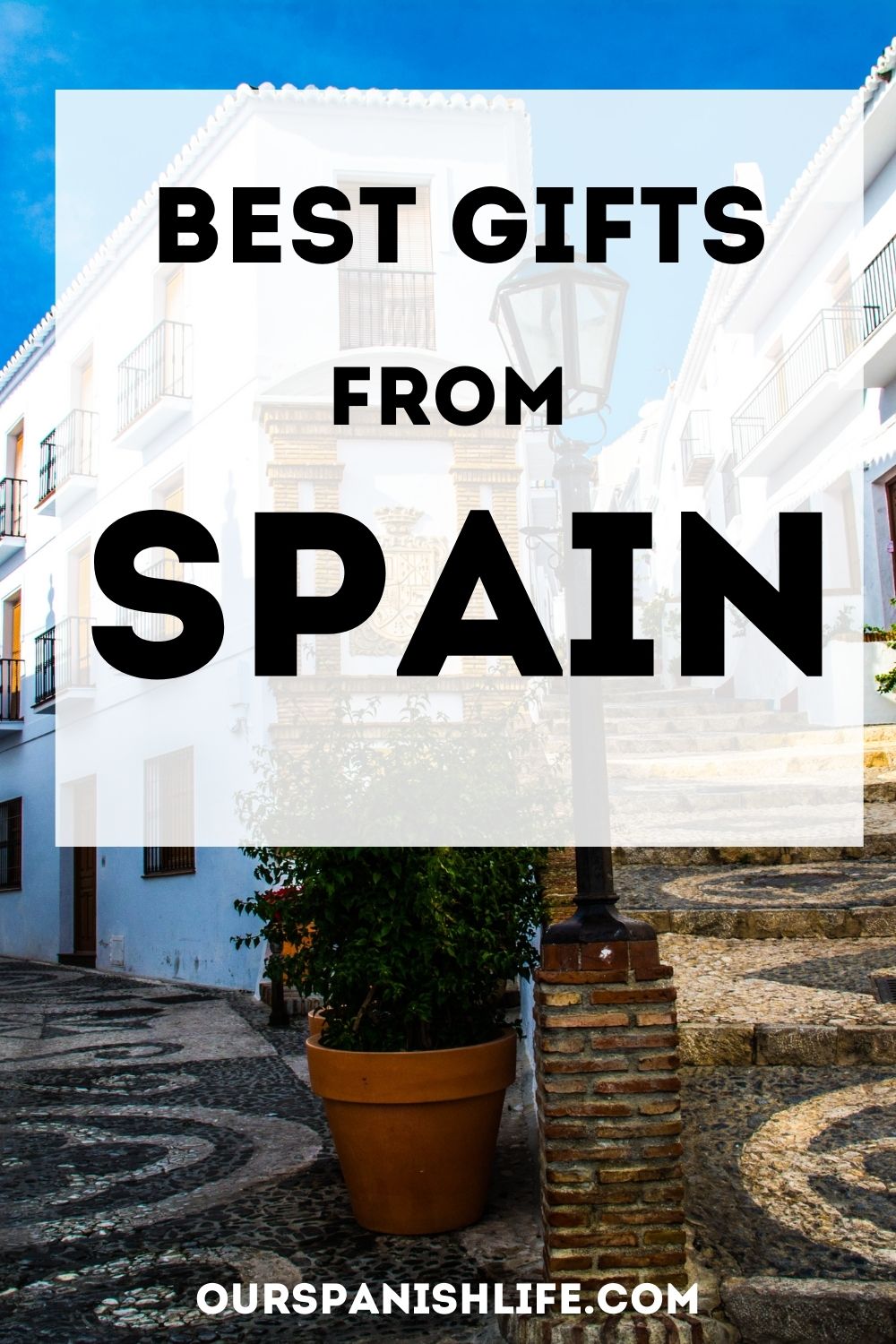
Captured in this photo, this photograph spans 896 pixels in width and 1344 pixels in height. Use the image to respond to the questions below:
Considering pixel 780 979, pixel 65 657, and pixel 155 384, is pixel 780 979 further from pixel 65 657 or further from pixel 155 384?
pixel 65 657

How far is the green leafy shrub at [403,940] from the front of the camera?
375cm

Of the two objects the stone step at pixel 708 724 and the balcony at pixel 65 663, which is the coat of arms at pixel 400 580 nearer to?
the stone step at pixel 708 724

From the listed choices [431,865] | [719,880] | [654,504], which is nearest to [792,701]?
[719,880]

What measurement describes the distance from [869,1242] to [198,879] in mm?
10123

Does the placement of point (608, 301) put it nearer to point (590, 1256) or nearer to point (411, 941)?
point (411, 941)

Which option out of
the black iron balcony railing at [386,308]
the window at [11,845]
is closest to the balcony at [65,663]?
the window at [11,845]

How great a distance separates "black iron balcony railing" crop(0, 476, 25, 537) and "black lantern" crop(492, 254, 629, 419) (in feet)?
54.7

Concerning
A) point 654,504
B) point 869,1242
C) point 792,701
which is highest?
point 654,504

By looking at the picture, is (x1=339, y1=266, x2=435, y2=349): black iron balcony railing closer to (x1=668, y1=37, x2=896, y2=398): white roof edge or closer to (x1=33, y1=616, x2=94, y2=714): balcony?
(x1=668, y1=37, x2=896, y2=398): white roof edge

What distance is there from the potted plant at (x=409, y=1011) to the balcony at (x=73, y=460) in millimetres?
12889

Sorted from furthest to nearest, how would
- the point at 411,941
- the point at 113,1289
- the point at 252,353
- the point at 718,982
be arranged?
the point at 252,353, the point at 718,982, the point at 411,941, the point at 113,1289

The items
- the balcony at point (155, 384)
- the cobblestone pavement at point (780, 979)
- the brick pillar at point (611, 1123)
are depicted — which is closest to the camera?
the brick pillar at point (611, 1123)

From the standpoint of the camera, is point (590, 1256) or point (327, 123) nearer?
point (590, 1256)

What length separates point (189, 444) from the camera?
13.4m
